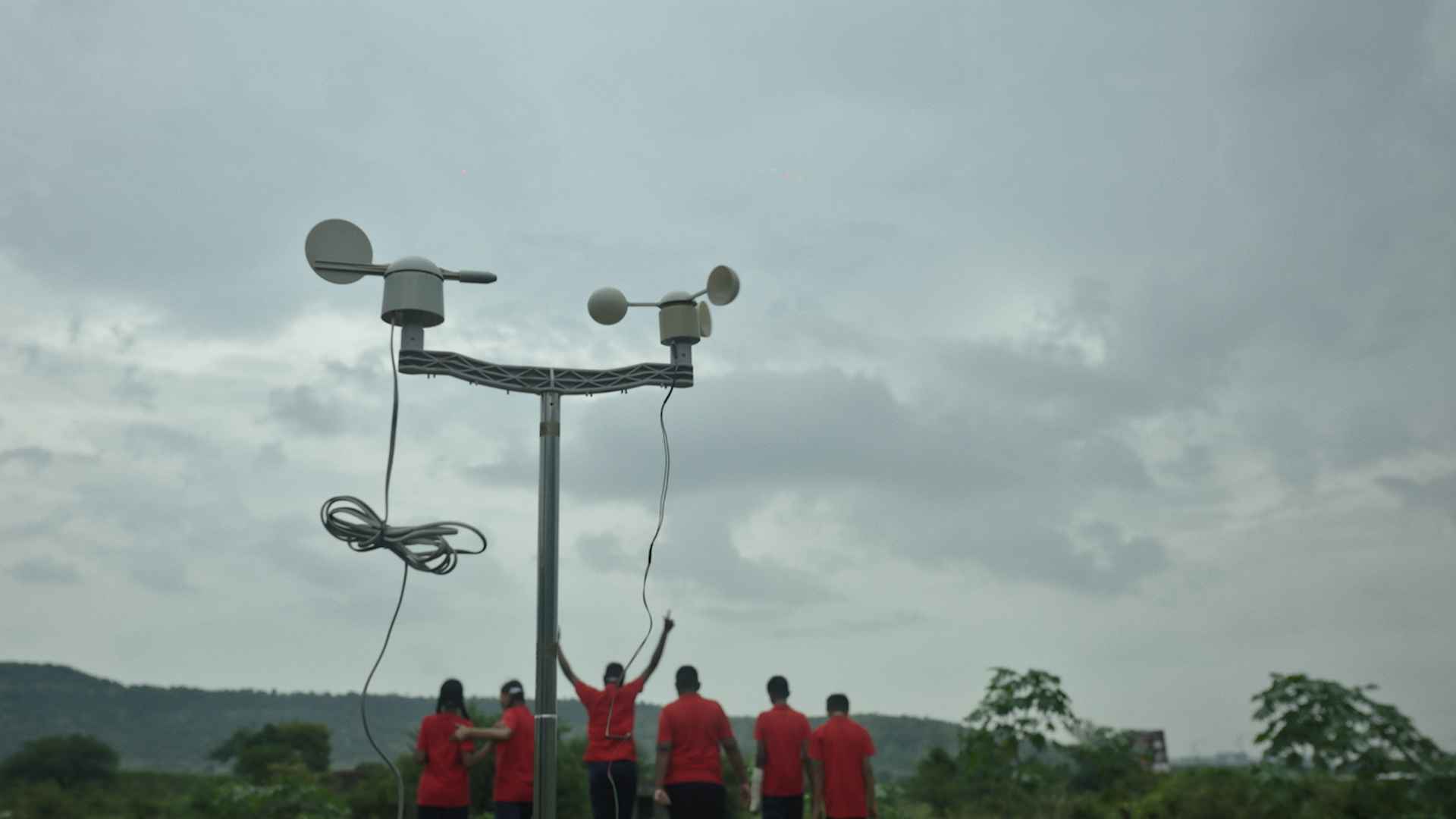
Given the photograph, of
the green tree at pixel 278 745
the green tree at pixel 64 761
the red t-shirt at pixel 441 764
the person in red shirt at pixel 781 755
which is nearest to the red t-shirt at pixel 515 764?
the red t-shirt at pixel 441 764

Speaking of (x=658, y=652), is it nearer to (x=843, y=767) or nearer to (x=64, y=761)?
(x=843, y=767)

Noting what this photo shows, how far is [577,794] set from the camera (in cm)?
1797

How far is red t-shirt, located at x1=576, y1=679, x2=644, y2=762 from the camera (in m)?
8.65

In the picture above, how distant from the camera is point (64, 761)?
40094 millimetres

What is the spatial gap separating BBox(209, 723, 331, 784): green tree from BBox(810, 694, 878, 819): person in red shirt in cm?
2906

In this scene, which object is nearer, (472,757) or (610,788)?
(610,788)

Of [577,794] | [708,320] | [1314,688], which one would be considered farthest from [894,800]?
[708,320]

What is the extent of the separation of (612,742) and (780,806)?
163 centimetres

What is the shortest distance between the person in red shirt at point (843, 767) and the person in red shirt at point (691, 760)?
0.99 metres

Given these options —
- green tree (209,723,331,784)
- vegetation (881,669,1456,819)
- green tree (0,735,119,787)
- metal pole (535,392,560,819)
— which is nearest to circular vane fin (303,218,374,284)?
metal pole (535,392,560,819)

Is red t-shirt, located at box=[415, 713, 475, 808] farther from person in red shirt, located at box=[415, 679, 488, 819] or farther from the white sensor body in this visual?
the white sensor body

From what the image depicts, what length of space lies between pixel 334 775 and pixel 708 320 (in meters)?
19.9

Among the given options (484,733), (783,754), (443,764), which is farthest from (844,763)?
(443,764)

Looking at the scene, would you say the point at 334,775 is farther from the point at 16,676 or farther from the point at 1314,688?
the point at 16,676
